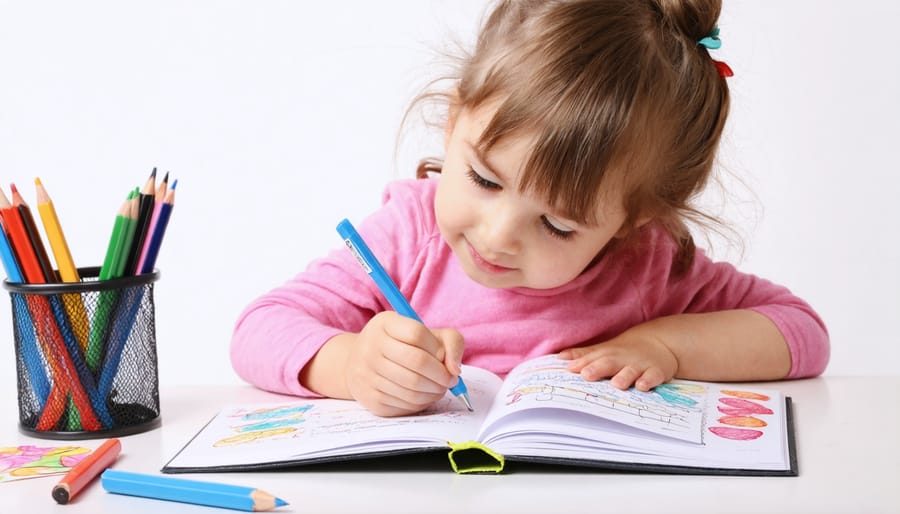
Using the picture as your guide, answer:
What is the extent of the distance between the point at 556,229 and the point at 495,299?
0.20 metres

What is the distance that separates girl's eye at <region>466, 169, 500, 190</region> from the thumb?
156mm

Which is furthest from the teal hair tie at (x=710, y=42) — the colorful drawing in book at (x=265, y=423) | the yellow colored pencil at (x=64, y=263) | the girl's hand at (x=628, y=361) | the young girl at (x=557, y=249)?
the yellow colored pencil at (x=64, y=263)

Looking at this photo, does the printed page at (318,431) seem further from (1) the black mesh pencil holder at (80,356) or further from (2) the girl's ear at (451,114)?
(2) the girl's ear at (451,114)

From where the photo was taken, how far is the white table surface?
80 cm

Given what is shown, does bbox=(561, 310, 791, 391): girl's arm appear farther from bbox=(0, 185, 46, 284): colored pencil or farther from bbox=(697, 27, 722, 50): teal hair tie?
bbox=(0, 185, 46, 284): colored pencil

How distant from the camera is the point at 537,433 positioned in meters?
0.88

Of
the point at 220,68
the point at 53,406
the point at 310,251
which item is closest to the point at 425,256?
the point at 53,406

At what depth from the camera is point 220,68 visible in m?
2.12

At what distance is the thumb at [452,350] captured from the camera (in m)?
0.94

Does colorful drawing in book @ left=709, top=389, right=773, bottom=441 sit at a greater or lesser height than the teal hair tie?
lesser

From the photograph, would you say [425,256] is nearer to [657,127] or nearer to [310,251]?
[657,127]

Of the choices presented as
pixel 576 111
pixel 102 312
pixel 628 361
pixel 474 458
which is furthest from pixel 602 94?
pixel 102 312

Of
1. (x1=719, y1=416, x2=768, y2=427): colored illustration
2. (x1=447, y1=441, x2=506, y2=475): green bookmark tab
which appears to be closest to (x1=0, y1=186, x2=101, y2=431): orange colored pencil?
(x1=447, y1=441, x2=506, y2=475): green bookmark tab

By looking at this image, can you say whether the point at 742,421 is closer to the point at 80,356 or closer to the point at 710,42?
the point at 710,42
